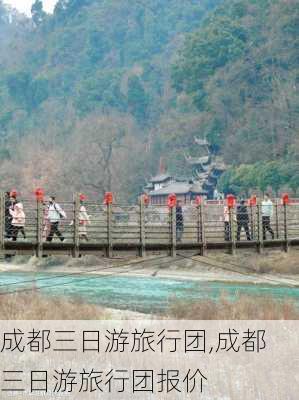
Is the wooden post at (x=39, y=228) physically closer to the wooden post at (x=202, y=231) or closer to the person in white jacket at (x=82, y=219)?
the person in white jacket at (x=82, y=219)

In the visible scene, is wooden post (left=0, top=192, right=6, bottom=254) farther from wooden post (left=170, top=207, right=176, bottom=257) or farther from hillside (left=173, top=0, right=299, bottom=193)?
hillside (left=173, top=0, right=299, bottom=193)

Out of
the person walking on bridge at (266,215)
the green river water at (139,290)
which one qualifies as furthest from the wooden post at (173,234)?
the green river water at (139,290)

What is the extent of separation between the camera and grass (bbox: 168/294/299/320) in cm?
2111

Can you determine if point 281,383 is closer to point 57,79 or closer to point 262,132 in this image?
point 262,132

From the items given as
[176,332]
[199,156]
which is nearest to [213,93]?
[199,156]

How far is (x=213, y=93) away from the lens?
8344cm

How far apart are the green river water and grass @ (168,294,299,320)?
187 inches

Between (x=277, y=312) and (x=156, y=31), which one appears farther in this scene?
(x=156, y=31)

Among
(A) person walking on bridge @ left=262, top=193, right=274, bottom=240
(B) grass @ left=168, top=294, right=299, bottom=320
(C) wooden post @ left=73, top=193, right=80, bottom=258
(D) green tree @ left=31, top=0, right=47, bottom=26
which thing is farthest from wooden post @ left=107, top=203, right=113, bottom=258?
(D) green tree @ left=31, top=0, right=47, bottom=26

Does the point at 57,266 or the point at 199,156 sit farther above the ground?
the point at 199,156

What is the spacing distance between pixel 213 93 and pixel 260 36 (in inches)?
403

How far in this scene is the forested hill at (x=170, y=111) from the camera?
249 ft

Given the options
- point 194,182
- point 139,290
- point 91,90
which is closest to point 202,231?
point 139,290

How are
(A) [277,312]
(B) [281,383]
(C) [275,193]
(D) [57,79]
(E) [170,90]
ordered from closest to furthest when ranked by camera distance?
(B) [281,383] < (A) [277,312] < (C) [275,193] < (E) [170,90] < (D) [57,79]
